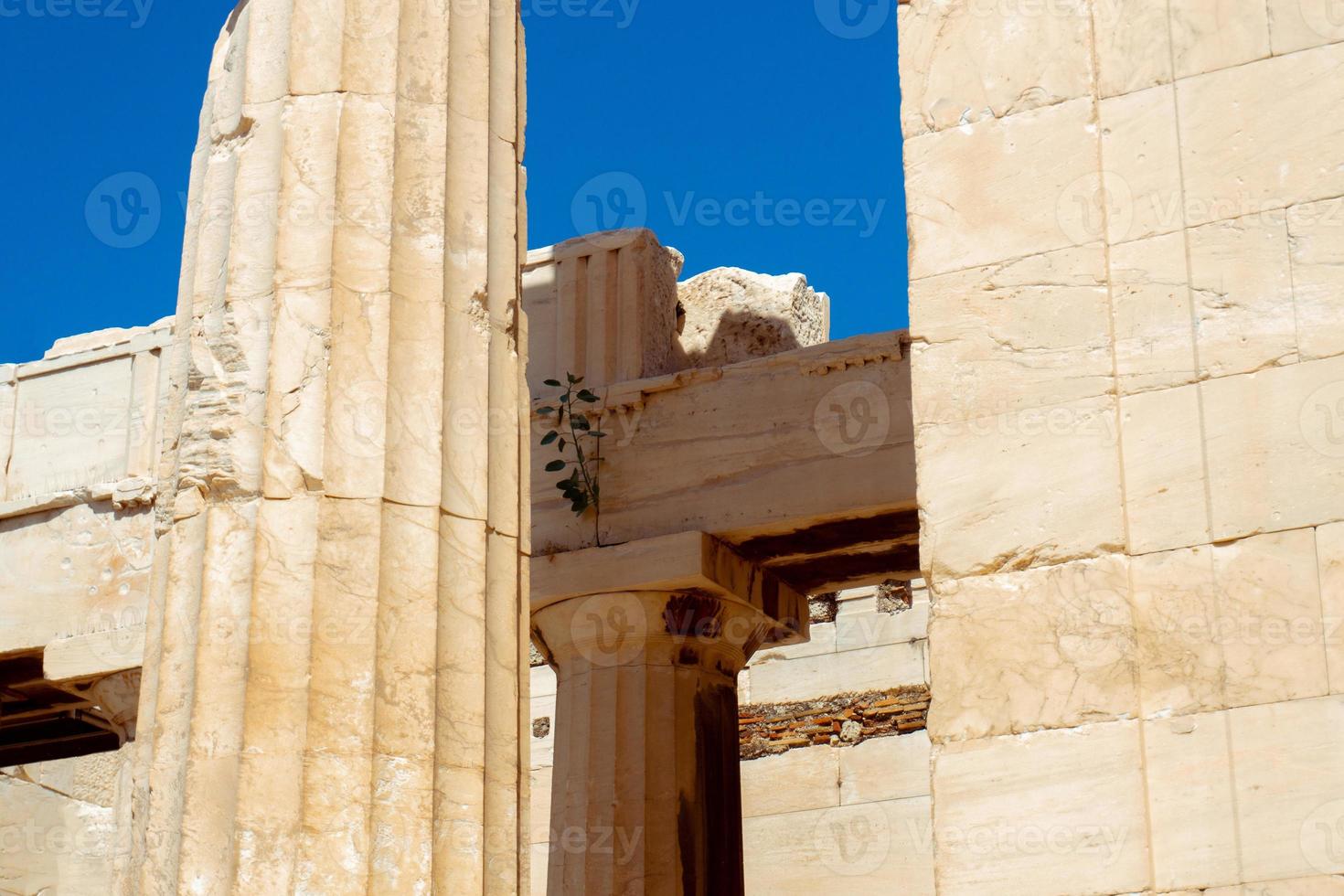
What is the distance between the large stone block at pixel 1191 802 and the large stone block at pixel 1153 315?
108 cm

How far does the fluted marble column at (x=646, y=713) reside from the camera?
1038cm

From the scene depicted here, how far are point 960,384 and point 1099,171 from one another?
0.83 metres

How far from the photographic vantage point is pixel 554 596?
1073 cm

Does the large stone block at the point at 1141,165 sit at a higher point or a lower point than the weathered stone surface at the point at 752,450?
lower

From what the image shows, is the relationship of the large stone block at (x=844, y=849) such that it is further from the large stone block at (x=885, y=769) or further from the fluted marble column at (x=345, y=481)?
the fluted marble column at (x=345, y=481)

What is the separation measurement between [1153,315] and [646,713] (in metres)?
4.95

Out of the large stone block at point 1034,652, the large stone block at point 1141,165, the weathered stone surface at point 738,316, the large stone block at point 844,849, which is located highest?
the weathered stone surface at point 738,316

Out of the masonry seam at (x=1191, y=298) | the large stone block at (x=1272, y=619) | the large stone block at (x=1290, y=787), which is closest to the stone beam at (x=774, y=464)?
the masonry seam at (x=1191, y=298)

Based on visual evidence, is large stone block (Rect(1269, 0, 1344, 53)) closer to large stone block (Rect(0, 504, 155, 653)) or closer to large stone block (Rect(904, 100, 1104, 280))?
large stone block (Rect(904, 100, 1104, 280))

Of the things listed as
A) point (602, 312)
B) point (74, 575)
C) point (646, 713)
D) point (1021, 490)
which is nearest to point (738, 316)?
point (602, 312)

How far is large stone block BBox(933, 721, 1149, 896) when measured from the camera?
5.82m

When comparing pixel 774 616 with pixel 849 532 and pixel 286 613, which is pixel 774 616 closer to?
pixel 849 532

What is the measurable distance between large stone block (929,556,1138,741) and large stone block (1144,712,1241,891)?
0.16 metres

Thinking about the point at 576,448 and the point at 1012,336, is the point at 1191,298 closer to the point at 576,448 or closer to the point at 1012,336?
the point at 1012,336
